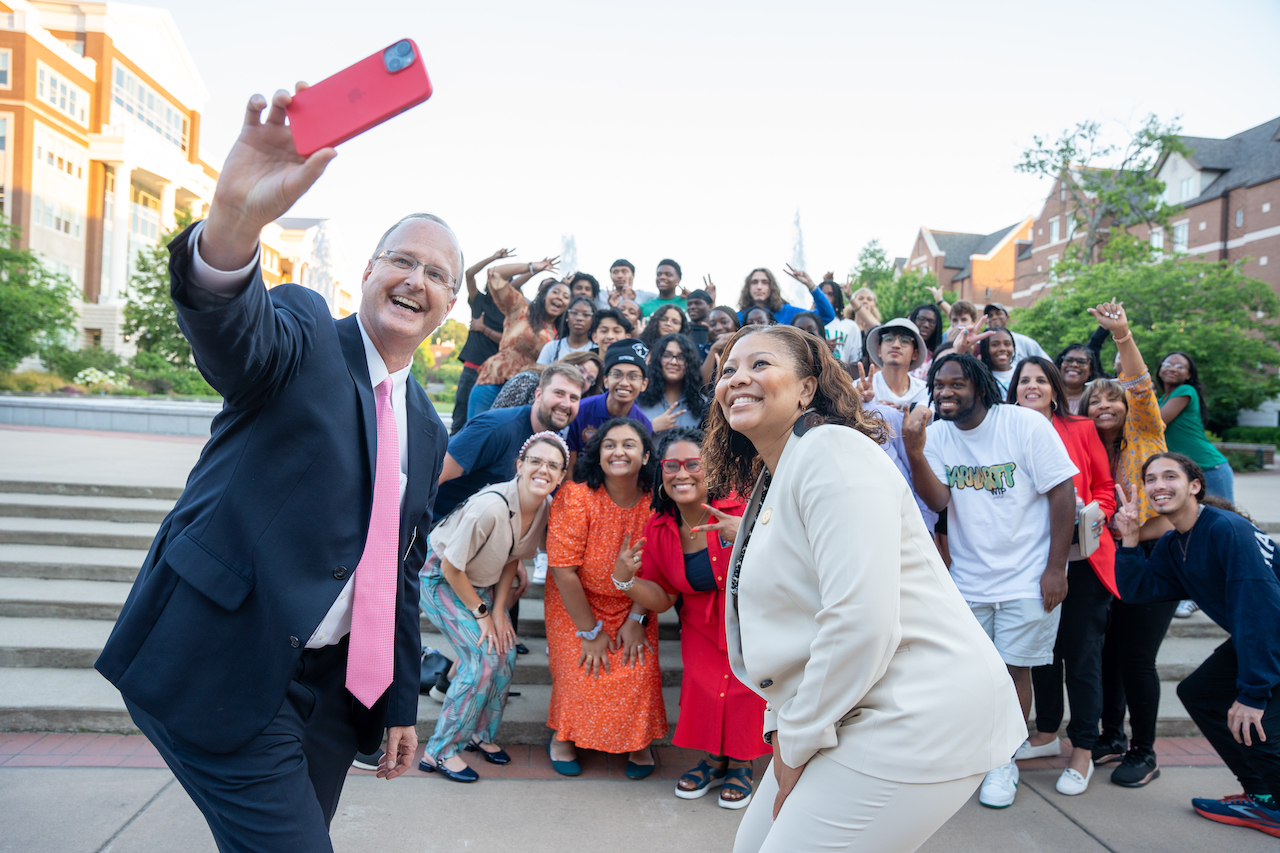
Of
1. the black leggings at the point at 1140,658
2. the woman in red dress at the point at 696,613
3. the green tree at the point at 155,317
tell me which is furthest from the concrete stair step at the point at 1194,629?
the green tree at the point at 155,317

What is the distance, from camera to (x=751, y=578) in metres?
1.89

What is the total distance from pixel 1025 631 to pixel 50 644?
5.85 metres

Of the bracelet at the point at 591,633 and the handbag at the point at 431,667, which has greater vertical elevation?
the bracelet at the point at 591,633

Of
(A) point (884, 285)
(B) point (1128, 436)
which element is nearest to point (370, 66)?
(B) point (1128, 436)

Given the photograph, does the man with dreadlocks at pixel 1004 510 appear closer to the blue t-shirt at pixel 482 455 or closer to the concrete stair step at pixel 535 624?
the concrete stair step at pixel 535 624

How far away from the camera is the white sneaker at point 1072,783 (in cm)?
409

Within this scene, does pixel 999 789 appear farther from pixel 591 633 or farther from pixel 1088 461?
pixel 591 633

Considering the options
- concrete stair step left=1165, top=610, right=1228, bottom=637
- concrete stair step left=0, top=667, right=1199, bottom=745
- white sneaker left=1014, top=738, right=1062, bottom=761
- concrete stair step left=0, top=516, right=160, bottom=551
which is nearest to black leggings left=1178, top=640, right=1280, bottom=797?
white sneaker left=1014, top=738, right=1062, bottom=761

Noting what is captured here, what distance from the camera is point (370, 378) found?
190 centimetres

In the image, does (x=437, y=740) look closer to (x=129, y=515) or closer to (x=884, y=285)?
(x=129, y=515)

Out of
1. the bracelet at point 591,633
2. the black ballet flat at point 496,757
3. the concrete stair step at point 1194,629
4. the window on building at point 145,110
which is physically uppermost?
the window on building at point 145,110

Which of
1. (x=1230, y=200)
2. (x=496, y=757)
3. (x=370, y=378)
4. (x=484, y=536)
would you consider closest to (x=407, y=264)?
(x=370, y=378)

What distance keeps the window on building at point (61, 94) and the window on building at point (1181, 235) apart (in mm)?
58085

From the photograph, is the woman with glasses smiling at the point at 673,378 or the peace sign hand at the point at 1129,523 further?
the woman with glasses smiling at the point at 673,378
